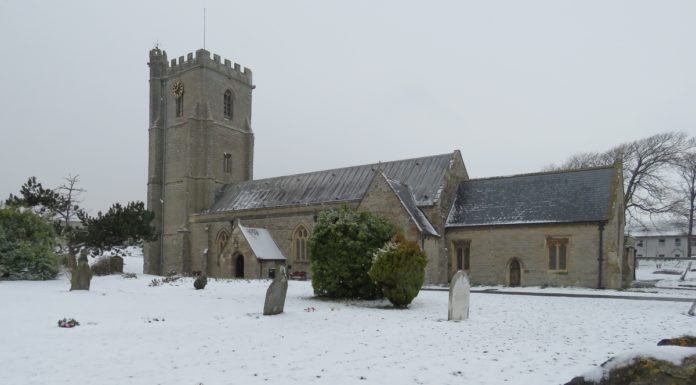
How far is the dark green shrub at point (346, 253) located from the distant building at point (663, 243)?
66.5m

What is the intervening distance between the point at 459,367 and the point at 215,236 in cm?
3628

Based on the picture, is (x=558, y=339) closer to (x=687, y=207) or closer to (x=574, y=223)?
(x=574, y=223)

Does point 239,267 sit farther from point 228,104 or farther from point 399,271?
point 399,271

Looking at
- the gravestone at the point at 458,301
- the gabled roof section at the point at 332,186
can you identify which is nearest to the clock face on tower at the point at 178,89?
the gabled roof section at the point at 332,186

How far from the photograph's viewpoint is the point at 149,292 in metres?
21.1

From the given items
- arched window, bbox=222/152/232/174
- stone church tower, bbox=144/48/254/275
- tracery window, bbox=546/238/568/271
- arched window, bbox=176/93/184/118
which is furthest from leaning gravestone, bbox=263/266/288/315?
arched window, bbox=176/93/184/118

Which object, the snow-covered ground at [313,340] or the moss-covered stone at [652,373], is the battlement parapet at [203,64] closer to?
the snow-covered ground at [313,340]

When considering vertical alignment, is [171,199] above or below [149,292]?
above

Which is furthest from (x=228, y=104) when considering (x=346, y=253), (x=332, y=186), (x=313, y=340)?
(x=313, y=340)

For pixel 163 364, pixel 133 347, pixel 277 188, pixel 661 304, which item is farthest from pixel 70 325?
pixel 277 188

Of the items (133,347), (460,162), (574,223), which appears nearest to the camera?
(133,347)

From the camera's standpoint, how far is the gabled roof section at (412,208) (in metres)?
28.2

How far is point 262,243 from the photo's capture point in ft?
119

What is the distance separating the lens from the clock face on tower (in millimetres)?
47281
